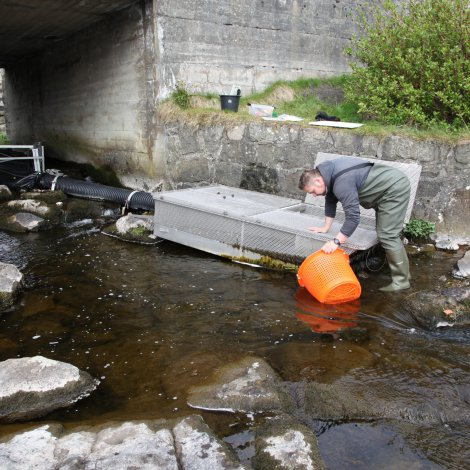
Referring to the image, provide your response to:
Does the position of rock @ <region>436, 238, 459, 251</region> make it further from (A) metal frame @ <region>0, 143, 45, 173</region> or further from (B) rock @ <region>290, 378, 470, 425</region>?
(A) metal frame @ <region>0, 143, 45, 173</region>

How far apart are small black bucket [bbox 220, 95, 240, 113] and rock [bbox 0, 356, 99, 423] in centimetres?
634

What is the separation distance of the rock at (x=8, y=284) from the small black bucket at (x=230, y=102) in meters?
5.02

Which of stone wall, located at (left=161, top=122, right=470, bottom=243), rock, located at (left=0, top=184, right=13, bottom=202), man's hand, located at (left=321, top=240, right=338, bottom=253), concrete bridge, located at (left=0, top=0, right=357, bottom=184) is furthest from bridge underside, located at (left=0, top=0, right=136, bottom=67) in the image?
man's hand, located at (left=321, top=240, right=338, bottom=253)

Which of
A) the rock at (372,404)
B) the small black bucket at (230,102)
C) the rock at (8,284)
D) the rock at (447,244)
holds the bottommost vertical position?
the rock at (372,404)

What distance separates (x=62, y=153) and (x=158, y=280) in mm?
9475

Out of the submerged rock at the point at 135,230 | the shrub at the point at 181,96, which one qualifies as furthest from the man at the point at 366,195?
the shrub at the point at 181,96

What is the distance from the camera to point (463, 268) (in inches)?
233

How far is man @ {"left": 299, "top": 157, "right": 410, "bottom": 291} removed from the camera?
4988 mm

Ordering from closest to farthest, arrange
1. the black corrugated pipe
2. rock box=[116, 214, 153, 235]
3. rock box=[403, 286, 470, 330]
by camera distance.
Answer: rock box=[403, 286, 470, 330], rock box=[116, 214, 153, 235], the black corrugated pipe

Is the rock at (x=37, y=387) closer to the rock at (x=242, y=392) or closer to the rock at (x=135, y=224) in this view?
the rock at (x=242, y=392)

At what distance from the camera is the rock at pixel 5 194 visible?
993 cm

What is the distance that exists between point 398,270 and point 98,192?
6668 millimetres

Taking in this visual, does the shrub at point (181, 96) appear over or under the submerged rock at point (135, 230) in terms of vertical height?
over

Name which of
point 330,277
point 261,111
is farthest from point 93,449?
point 261,111
